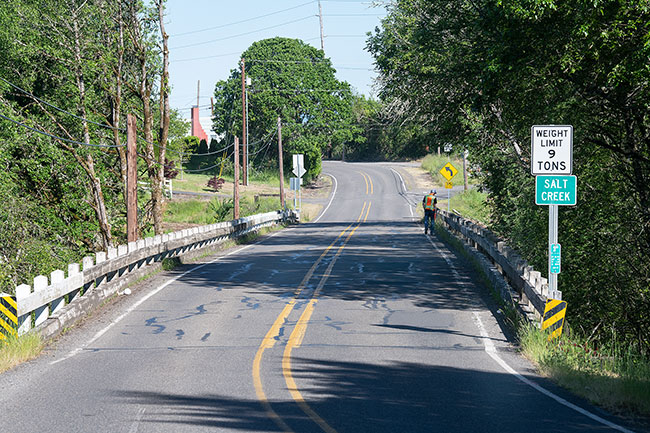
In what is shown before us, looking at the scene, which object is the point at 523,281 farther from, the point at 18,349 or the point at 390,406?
the point at 18,349

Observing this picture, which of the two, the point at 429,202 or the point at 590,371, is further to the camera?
the point at 429,202

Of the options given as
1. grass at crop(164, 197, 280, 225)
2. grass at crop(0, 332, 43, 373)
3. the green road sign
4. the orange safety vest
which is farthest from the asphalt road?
grass at crop(164, 197, 280, 225)

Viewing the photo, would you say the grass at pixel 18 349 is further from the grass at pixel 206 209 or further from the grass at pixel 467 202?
the grass at pixel 467 202

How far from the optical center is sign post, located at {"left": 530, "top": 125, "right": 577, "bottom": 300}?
1145cm

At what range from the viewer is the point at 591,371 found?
9.37 m

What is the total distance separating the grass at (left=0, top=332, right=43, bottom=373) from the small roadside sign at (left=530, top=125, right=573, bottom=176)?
25.9 ft

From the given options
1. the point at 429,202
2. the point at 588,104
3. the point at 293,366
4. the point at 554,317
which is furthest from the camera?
the point at 429,202

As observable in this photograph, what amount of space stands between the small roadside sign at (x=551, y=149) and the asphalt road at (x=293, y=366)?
281 cm

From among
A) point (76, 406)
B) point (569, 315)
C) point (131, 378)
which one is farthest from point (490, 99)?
point (76, 406)

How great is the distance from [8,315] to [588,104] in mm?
12231

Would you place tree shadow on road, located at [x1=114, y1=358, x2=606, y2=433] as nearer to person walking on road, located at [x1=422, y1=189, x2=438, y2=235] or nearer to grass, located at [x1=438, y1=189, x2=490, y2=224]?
person walking on road, located at [x1=422, y1=189, x2=438, y2=235]

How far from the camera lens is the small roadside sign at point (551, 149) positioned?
38.2 ft

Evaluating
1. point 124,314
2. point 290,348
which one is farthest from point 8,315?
point 290,348

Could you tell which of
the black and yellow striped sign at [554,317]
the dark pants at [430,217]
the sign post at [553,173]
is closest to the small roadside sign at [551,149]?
the sign post at [553,173]
